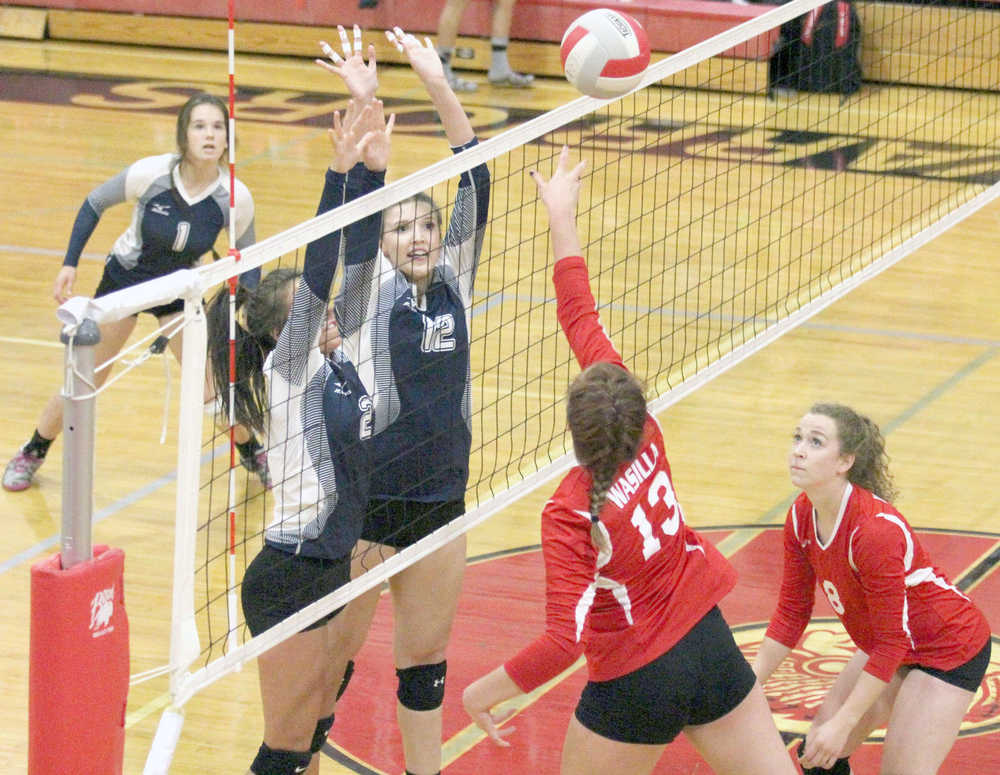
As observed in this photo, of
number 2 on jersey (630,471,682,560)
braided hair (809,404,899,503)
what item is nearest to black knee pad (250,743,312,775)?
number 2 on jersey (630,471,682,560)

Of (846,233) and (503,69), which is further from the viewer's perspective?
(503,69)

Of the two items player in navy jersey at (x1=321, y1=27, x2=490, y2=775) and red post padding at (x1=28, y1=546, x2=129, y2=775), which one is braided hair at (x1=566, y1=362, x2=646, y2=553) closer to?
player in navy jersey at (x1=321, y1=27, x2=490, y2=775)

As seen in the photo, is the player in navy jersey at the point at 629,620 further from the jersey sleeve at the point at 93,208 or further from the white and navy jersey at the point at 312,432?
the jersey sleeve at the point at 93,208

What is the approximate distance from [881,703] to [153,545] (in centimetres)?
312

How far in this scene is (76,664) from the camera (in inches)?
119

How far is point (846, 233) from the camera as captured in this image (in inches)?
401

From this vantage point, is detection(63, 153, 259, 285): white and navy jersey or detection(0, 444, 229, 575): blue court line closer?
detection(0, 444, 229, 575): blue court line

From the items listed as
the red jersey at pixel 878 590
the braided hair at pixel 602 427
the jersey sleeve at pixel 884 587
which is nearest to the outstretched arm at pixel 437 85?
the braided hair at pixel 602 427

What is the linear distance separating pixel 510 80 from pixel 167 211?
8.63 m

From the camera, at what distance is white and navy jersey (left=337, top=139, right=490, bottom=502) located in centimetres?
420

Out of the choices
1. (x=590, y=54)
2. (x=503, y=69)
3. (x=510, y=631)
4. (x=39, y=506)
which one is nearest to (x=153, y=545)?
(x=39, y=506)

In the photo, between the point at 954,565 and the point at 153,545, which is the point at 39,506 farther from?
the point at 954,565

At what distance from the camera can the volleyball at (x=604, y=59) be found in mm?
4672

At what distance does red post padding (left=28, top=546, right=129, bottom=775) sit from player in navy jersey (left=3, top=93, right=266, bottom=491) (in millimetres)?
3366
